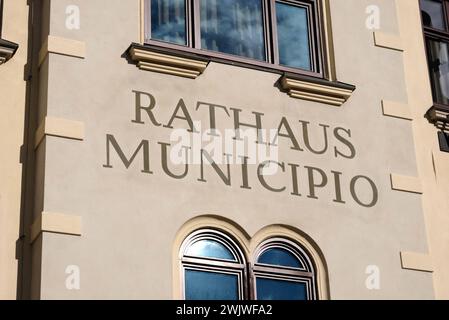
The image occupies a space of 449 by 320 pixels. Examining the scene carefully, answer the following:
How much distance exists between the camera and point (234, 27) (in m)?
12.9

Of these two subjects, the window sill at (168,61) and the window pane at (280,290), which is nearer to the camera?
the window pane at (280,290)

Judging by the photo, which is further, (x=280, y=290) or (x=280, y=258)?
(x=280, y=258)

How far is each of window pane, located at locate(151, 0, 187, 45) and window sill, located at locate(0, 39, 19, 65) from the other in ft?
5.21

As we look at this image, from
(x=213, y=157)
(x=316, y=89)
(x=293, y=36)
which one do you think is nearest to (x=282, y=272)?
(x=213, y=157)

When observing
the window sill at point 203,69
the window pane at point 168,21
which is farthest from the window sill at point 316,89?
the window pane at point 168,21

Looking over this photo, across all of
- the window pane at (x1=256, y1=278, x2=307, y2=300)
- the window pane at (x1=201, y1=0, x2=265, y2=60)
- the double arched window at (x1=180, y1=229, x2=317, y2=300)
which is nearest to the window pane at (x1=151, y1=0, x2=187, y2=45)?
the window pane at (x1=201, y1=0, x2=265, y2=60)

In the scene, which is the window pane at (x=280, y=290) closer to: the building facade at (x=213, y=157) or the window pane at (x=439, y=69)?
the building facade at (x=213, y=157)

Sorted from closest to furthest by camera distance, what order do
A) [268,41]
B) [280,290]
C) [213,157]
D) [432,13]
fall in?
[280,290] → [213,157] → [268,41] → [432,13]

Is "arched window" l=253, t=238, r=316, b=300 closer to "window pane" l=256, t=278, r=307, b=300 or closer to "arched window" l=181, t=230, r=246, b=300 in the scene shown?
"window pane" l=256, t=278, r=307, b=300

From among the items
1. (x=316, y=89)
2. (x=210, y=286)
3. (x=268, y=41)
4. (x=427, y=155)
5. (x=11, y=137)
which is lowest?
(x=210, y=286)

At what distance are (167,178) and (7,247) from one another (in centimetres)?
180

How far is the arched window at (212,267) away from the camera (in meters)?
11.1

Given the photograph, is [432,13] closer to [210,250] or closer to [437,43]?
[437,43]

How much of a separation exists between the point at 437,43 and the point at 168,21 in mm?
3949
